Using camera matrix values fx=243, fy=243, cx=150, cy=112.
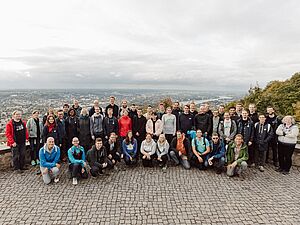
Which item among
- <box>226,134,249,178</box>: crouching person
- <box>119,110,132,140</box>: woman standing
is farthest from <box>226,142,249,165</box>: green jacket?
<box>119,110,132,140</box>: woman standing

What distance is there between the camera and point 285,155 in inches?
309

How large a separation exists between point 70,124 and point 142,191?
11.3 ft

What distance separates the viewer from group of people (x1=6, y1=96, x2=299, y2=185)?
24.6ft

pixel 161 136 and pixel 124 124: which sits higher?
pixel 124 124

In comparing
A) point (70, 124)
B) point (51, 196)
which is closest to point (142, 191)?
point (51, 196)

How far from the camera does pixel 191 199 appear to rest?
19.5 feet

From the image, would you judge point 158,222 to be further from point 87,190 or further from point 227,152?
point 227,152

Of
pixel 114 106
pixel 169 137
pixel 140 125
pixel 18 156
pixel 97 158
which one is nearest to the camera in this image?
pixel 97 158

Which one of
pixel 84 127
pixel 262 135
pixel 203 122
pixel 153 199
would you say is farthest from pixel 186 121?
pixel 84 127

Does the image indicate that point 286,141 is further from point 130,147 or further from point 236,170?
point 130,147

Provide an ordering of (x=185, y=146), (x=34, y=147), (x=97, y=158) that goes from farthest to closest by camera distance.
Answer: (x=185, y=146) < (x=34, y=147) < (x=97, y=158)

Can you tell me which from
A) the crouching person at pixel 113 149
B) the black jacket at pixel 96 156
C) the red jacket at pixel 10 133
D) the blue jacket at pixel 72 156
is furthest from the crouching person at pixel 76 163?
the red jacket at pixel 10 133

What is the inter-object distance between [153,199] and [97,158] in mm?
2358

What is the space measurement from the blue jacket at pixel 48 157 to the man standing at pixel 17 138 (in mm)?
1070
